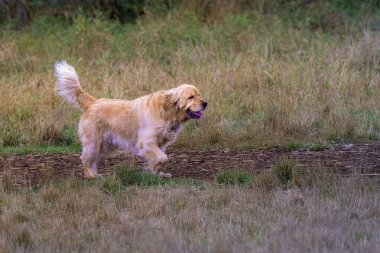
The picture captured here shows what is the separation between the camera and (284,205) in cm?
661

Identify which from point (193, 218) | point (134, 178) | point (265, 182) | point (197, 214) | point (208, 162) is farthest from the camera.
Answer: point (208, 162)

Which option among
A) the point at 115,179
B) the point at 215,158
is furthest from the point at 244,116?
the point at 115,179

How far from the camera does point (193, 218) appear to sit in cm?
632

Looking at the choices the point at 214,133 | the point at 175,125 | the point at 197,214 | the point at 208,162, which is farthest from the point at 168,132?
the point at 197,214

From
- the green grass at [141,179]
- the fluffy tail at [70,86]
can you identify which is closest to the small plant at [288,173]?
the green grass at [141,179]

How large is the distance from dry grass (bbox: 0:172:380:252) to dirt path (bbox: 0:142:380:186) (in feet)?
2.66

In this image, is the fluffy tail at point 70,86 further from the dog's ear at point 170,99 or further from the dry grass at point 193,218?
the dry grass at point 193,218

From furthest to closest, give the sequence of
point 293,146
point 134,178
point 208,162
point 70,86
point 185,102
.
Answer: point 293,146, point 208,162, point 70,86, point 185,102, point 134,178

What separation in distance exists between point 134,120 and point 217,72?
4194 millimetres

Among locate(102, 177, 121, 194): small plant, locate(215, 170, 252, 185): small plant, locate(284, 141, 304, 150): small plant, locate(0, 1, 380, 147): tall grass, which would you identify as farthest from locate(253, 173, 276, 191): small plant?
locate(0, 1, 380, 147): tall grass

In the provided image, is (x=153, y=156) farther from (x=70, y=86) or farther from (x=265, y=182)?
(x=265, y=182)

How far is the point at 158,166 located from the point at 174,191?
108 centimetres

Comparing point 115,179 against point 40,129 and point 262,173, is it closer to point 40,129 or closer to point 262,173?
point 262,173

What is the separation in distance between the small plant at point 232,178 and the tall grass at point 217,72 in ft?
6.63
